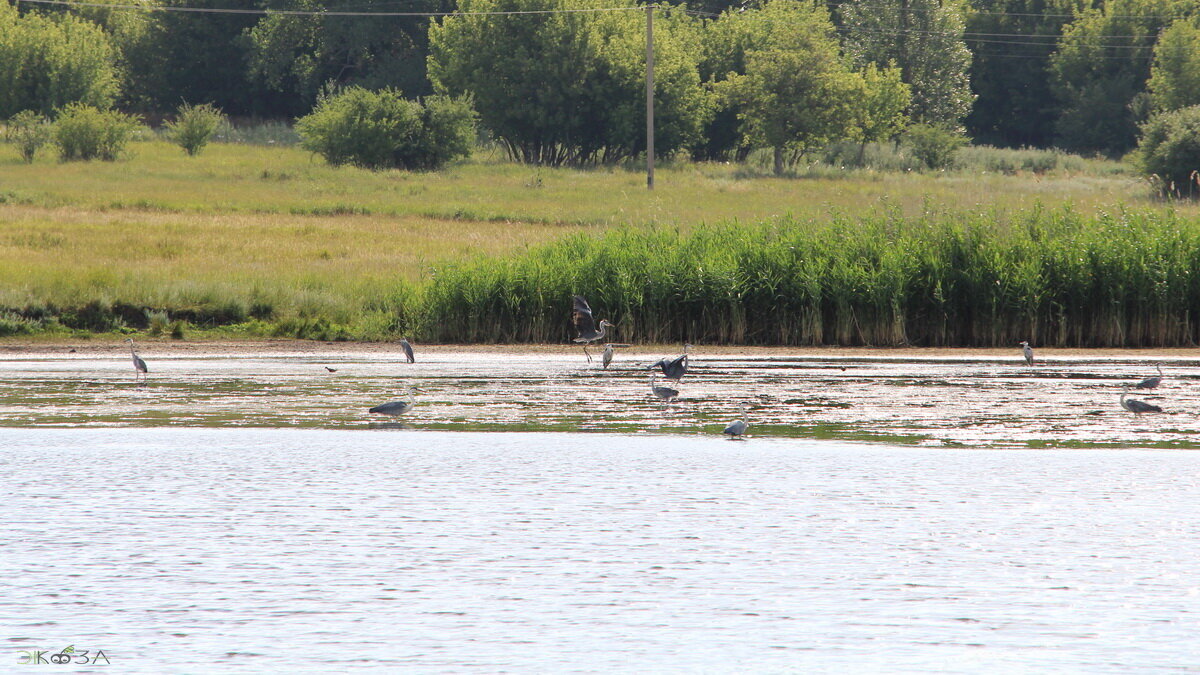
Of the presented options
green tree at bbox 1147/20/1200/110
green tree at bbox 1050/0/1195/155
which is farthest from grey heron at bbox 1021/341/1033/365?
green tree at bbox 1050/0/1195/155

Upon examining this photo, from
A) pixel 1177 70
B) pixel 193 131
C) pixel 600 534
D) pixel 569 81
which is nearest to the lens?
pixel 600 534

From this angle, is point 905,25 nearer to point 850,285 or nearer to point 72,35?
point 72,35

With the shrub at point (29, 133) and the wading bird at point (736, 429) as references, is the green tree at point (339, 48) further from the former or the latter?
the wading bird at point (736, 429)

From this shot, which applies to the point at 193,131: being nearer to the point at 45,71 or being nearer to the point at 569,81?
the point at 45,71

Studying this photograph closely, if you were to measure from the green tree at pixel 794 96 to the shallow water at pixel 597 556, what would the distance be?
59.7m

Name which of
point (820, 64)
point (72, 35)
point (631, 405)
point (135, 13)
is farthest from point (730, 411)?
point (135, 13)

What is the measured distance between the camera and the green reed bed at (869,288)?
21.6m

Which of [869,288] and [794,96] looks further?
[794,96]

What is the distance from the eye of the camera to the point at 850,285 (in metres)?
21.8

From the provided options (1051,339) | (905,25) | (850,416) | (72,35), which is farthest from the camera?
(905,25)

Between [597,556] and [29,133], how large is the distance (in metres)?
59.6

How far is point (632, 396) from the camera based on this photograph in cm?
1597

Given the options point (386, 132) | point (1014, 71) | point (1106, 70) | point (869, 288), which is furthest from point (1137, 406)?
point (1014, 71)

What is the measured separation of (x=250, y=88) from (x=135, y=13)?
1148 cm
